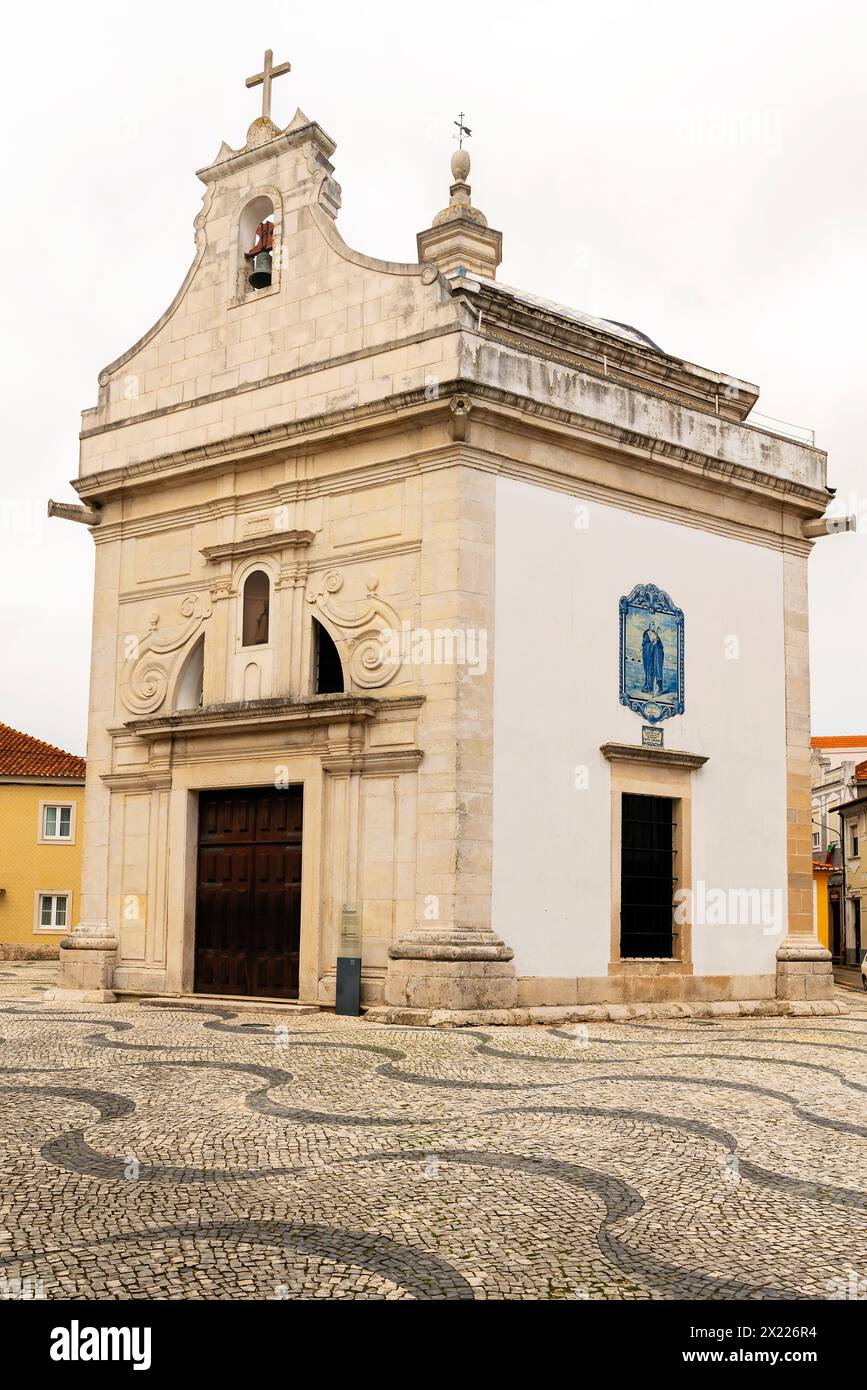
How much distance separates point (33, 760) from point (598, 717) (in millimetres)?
23888

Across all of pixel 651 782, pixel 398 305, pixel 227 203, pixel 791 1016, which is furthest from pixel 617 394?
pixel 791 1016

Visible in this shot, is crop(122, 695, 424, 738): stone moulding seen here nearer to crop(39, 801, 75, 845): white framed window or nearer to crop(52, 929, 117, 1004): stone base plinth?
crop(52, 929, 117, 1004): stone base plinth

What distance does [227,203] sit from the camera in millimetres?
20031

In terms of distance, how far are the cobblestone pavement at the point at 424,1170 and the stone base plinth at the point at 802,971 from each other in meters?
6.60

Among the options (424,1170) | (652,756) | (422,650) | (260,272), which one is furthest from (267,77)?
(424,1170)

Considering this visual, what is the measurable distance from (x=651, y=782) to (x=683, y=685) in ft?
4.91

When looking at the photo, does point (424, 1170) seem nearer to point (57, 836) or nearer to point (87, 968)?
point (87, 968)

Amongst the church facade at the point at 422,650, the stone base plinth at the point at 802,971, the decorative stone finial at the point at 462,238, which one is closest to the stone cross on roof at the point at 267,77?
the church facade at the point at 422,650

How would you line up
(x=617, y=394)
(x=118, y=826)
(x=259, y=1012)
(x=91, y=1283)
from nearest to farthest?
(x=91, y=1283) < (x=259, y=1012) < (x=617, y=394) < (x=118, y=826)

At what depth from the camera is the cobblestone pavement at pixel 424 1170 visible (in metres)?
5.28

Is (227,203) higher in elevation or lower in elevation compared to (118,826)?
higher

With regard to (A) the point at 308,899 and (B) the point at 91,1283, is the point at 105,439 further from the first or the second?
(B) the point at 91,1283

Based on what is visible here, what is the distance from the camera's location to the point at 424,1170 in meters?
7.12

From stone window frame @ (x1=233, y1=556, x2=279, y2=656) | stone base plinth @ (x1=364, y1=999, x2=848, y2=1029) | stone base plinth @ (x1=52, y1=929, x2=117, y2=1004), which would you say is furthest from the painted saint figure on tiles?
stone base plinth @ (x1=52, y1=929, x2=117, y2=1004)
